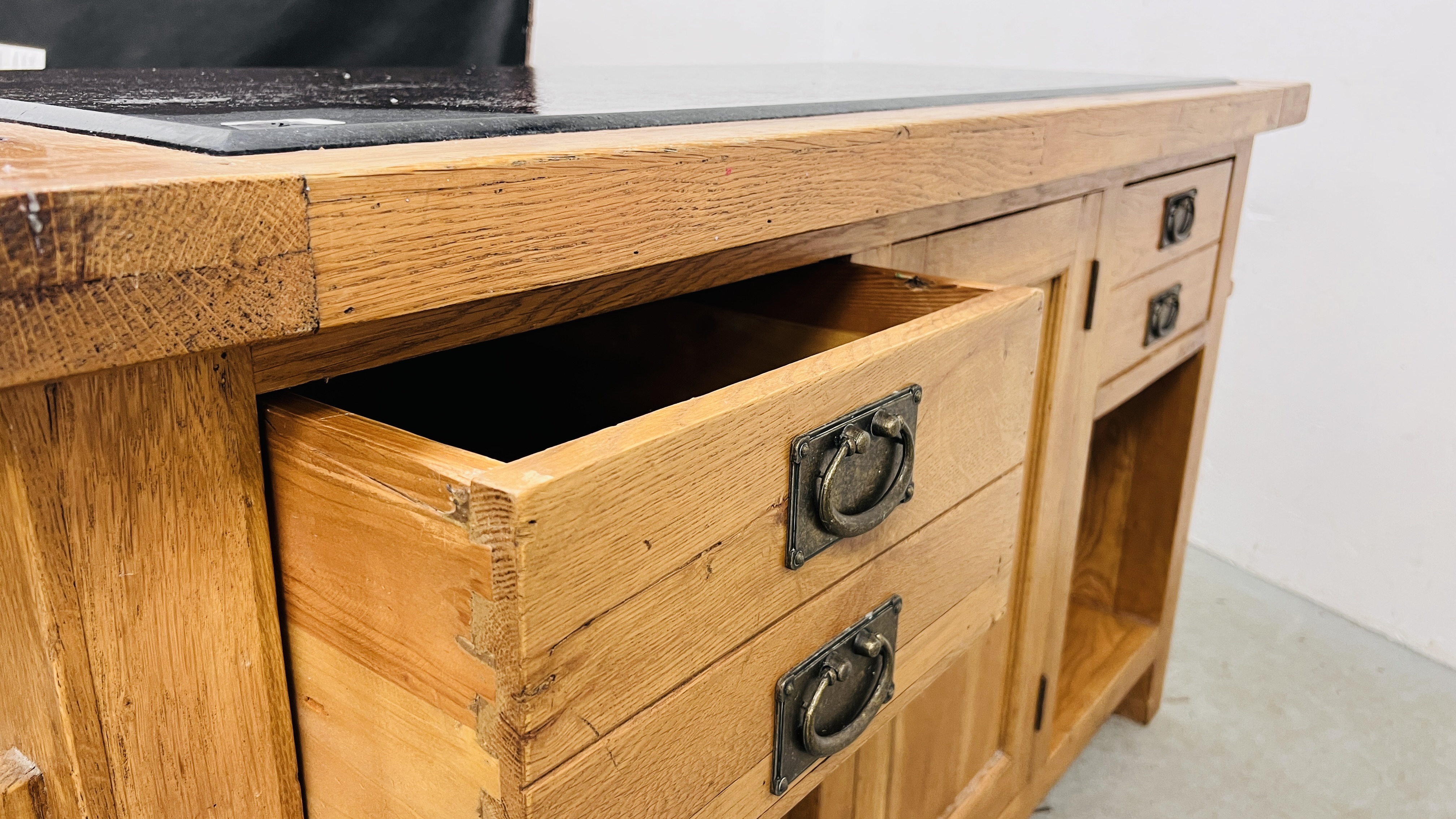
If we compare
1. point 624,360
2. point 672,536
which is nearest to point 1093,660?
point 624,360

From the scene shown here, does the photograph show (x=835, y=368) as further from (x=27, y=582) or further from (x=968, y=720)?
(x=968, y=720)

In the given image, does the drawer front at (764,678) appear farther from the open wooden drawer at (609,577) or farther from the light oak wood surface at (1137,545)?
the light oak wood surface at (1137,545)

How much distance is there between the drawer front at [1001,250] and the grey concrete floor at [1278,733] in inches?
30.3

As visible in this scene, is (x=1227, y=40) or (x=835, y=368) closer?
(x=835, y=368)

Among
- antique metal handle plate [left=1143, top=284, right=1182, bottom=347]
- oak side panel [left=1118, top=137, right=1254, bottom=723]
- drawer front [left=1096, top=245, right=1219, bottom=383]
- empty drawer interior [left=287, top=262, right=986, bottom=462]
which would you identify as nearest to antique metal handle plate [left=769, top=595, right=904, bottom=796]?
empty drawer interior [left=287, top=262, right=986, bottom=462]

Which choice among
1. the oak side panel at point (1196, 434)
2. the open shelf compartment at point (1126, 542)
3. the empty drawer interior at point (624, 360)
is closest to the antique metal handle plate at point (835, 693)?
the empty drawer interior at point (624, 360)

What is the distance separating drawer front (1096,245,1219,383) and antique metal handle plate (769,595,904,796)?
22.5 inches

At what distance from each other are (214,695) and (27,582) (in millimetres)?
85

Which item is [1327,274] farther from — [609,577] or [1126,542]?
[609,577]

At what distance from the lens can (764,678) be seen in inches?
17.7

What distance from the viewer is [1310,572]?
184cm

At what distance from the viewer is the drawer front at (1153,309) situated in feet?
3.38

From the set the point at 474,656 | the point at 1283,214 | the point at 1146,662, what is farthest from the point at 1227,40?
the point at 474,656

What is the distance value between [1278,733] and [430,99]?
1.43 m
